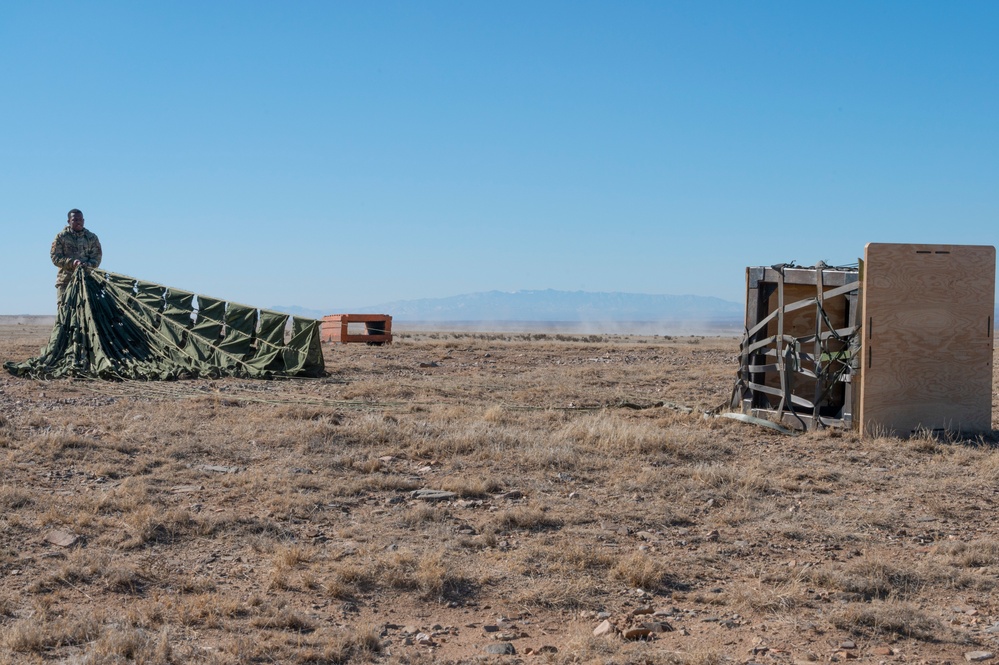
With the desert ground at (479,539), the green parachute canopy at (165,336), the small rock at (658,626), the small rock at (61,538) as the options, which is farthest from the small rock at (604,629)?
the green parachute canopy at (165,336)

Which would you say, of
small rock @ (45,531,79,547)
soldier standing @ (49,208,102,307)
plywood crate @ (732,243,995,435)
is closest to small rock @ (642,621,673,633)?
small rock @ (45,531,79,547)

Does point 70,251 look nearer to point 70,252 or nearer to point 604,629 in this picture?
point 70,252

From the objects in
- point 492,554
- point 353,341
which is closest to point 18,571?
point 492,554

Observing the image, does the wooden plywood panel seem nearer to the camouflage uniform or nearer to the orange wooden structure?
the camouflage uniform

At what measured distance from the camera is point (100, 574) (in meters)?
5.83

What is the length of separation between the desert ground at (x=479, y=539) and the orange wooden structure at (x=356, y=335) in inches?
546

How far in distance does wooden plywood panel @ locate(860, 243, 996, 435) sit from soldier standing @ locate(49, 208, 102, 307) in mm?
13678

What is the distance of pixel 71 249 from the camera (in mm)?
17812

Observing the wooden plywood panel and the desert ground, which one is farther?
the wooden plywood panel

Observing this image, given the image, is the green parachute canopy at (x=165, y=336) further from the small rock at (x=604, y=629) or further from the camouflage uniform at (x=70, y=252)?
the small rock at (x=604, y=629)

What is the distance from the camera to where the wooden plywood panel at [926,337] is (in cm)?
1015

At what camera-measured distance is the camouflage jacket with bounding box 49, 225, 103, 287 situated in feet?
58.2

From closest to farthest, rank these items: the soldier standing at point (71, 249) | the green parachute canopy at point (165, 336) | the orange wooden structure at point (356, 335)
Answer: the green parachute canopy at point (165, 336) → the soldier standing at point (71, 249) → the orange wooden structure at point (356, 335)

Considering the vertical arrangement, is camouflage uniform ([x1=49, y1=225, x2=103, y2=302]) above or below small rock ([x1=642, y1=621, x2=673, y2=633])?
above
